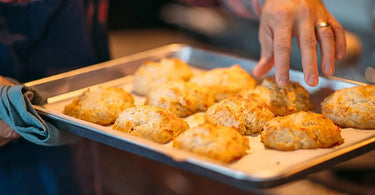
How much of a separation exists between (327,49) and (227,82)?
495 mm

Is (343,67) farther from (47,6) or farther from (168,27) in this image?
(168,27)

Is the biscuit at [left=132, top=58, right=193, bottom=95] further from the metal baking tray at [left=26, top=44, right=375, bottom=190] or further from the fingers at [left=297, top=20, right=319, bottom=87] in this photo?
the fingers at [left=297, top=20, right=319, bottom=87]

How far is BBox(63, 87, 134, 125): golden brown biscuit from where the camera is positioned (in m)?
1.74

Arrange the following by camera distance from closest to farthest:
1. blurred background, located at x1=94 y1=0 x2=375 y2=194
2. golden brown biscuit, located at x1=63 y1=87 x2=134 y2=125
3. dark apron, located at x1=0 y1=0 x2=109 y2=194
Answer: golden brown biscuit, located at x1=63 y1=87 x2=134 y2=125, dark apron, located at x1=0 y1=0 x2=109 y2=194, blurred background, located at x1=94 y1=0 x2=375 y2=194

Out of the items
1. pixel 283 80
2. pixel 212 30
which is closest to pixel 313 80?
pixel 283 80

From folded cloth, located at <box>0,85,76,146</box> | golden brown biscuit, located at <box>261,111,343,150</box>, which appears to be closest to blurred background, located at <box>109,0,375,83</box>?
golden brown biscuit, located at <box>261,111,343,150</box>

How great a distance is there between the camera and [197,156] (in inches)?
46.3

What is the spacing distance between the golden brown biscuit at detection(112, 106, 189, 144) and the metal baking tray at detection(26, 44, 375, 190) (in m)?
0.06

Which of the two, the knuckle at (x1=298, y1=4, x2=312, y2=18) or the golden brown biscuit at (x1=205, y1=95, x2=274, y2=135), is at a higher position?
the knuckle at (x1=298, y1=4, x2=312, y2=18)

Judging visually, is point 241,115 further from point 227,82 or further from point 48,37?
point 48,37

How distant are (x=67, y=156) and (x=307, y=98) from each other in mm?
1066

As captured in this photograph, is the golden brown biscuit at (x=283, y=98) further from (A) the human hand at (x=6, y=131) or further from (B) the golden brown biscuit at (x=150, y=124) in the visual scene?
(A) the human hand at (x=6, y=131)

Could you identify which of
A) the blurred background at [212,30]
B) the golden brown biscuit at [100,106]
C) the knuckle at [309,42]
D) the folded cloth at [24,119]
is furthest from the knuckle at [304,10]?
the blurred background at [212,30]

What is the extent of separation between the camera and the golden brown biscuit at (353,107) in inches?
60.6
